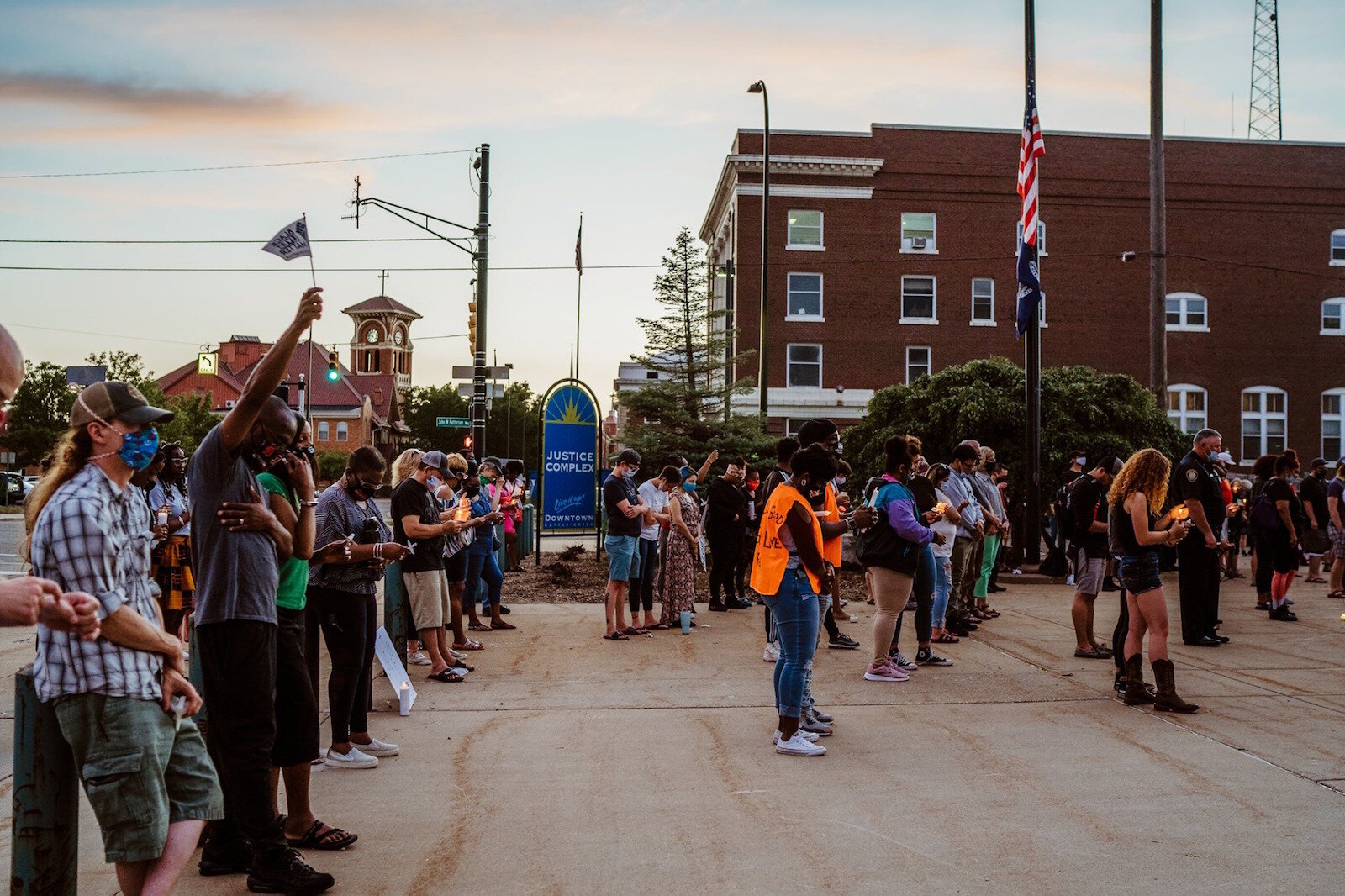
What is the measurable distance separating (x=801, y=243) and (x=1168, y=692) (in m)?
37.2

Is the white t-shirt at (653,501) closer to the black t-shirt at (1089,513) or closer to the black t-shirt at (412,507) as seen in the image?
the black t-shirt at (412,507)

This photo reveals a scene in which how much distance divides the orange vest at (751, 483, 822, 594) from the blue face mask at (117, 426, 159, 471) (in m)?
4.06

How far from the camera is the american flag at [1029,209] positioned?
1662 centimetres

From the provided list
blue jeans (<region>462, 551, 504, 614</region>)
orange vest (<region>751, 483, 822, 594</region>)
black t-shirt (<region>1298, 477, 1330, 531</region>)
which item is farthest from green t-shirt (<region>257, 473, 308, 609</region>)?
black t-shirt (<region>1298, 477, 1330, 531</region>)

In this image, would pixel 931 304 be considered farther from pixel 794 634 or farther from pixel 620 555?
pixel 794 634

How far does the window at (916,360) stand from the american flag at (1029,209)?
27111 millimetres

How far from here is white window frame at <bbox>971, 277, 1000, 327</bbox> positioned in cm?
4388

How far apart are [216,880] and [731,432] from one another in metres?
21.1

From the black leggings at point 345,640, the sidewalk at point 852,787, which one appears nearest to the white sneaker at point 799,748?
the sidewalk at point 852,787

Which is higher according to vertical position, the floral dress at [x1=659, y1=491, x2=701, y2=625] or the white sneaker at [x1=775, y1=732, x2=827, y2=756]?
the floral dress at [x1=659, y1=491, x2=701, y2=625]

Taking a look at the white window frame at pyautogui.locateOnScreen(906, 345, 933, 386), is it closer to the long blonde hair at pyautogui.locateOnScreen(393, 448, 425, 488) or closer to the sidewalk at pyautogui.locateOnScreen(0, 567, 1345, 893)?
the sidewalk at pyautogui.locateOnScreen(0, 567, 1345, 893)

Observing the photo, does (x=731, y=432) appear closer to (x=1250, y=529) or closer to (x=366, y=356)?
(x=1250, y=529)

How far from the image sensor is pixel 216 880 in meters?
4.75

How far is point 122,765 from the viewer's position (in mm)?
3369
